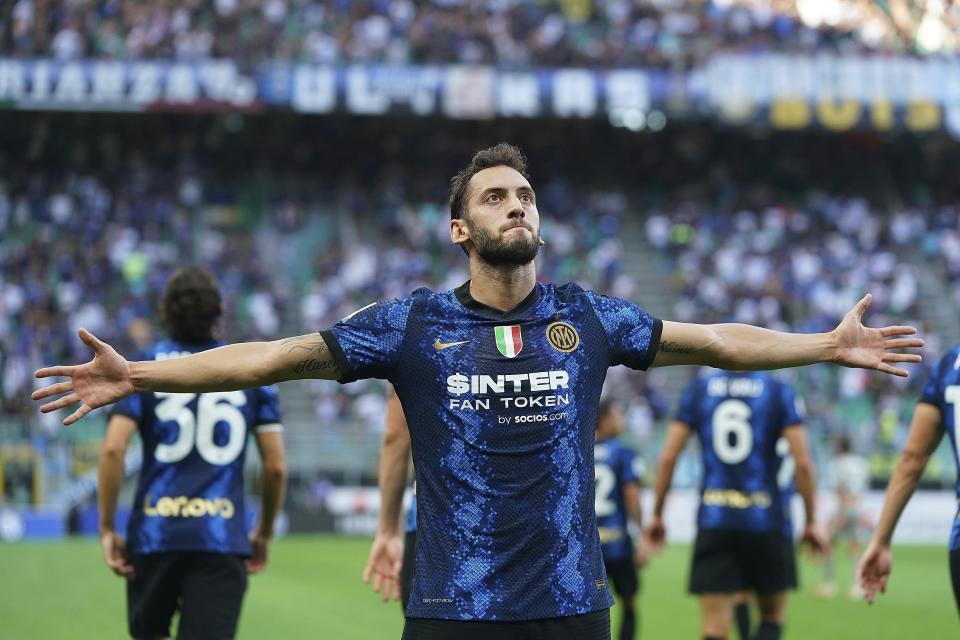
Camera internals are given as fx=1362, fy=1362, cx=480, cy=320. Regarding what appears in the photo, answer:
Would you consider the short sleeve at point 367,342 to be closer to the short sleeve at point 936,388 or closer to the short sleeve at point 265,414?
the short sleeve at point 265,414

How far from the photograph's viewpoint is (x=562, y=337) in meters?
4.44

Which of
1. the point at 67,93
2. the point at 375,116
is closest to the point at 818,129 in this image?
the point at 375,116

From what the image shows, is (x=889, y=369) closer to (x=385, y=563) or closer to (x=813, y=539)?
(x=385, y=563)

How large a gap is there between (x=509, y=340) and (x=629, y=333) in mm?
424

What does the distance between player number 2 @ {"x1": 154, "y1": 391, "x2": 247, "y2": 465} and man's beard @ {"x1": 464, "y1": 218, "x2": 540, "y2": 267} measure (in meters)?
2.27

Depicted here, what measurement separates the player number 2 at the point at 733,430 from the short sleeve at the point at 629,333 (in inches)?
171

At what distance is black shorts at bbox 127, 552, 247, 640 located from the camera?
614 centimetres

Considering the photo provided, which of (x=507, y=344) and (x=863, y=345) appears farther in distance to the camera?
(x=863, y=345)

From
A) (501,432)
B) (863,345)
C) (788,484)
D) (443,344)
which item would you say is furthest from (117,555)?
(788,484)

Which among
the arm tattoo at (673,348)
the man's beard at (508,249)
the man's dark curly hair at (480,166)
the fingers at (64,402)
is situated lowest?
the fingers at (64,402)

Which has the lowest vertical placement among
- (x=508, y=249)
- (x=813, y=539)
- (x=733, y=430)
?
(x=813, y=539)

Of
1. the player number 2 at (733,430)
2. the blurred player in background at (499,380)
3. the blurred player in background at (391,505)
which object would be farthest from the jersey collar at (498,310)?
the player number 2 at (733,430)

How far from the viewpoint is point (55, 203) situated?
30.6 metres

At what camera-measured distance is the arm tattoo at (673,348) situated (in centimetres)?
455
